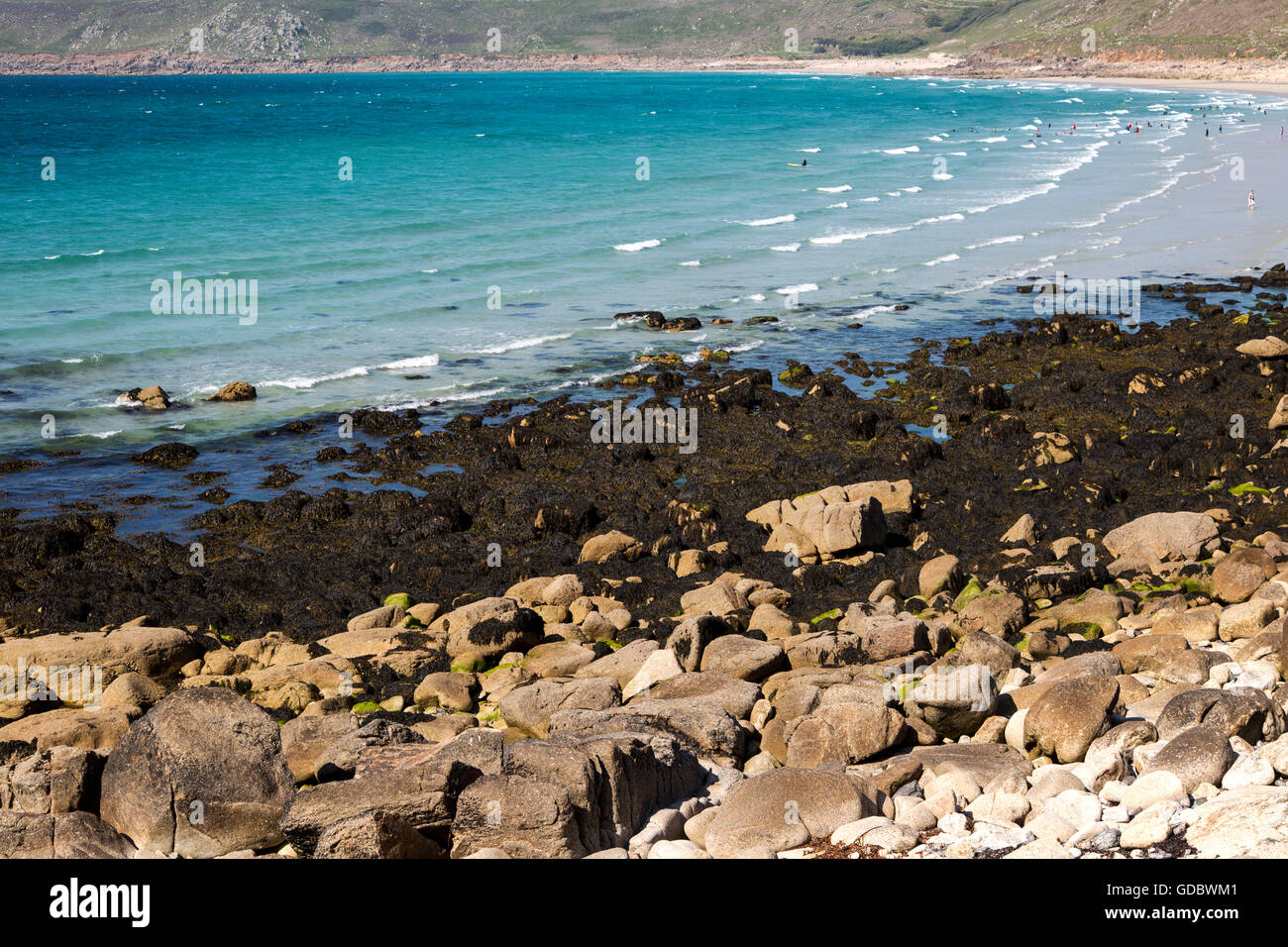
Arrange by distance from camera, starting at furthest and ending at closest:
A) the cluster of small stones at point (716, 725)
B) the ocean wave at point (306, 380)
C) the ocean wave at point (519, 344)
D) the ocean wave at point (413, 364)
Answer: the ocean wave at point (519, 344)
the ocean wave at point (413, 364)
the ocean wave at point (306, 380)
the cluster of small stones at point (716, 725)

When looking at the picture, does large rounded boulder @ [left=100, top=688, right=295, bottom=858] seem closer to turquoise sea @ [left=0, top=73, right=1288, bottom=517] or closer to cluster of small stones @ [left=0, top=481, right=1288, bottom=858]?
cluster of small stones @ [left=0, top=481, right=1288, bottom=858]

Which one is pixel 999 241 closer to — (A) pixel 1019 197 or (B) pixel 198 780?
(A) pixel 1019 197

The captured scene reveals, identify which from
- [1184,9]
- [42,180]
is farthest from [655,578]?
[1184,9]

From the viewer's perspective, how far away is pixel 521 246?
50.5m

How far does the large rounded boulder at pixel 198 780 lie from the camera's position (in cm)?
1118

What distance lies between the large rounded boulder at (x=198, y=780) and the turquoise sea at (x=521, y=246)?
14.7 metres

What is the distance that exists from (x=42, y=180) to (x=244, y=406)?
49.8 metres

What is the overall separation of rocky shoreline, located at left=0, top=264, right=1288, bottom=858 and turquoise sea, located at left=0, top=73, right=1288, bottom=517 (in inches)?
194

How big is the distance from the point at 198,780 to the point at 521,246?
41146 millimetres

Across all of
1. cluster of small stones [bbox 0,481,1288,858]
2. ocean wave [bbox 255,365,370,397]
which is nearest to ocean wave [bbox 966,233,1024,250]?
ocean wave [bbox 255,365,370,397]

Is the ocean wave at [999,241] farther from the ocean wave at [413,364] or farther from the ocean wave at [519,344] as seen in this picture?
the ocean wave at [413,364]

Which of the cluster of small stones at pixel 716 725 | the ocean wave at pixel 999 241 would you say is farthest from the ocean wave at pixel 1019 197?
the cluster of small stones at pixel 716 725

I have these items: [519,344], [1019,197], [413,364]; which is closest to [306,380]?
[413,364]

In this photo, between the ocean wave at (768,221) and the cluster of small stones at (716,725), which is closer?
Answer: the cluster of small stones at (716,725)
